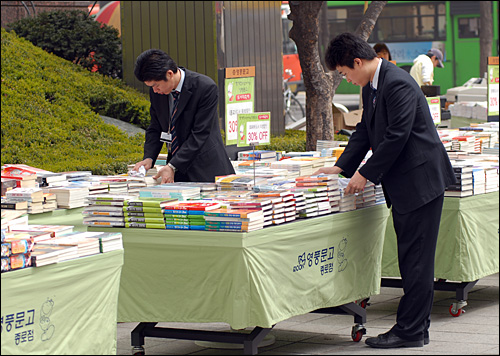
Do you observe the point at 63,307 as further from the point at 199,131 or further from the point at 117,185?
the point at 117,185

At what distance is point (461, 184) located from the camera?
19.8 feet

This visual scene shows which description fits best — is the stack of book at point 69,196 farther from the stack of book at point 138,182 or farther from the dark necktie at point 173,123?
the dark necktie at point 173,123

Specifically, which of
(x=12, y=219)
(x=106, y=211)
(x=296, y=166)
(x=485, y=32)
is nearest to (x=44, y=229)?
(x=12, y=219)

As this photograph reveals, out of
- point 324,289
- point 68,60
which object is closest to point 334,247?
point 324,289

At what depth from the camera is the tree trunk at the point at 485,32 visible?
2599 cm

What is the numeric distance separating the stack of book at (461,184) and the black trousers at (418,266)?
84cm

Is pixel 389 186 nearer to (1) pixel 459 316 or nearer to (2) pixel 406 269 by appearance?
(2) pixel 406 269

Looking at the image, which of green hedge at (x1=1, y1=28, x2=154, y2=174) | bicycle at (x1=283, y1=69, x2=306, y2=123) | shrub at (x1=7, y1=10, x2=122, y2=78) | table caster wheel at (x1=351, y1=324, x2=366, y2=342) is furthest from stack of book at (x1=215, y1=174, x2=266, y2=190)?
bicycle at (x1=283, y1=69, x2=306, y2=123)

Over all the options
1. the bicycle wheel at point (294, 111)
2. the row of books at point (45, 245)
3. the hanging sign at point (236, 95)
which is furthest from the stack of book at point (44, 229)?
the bicycle wheel at point (294, 111)

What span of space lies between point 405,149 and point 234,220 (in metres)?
1.22

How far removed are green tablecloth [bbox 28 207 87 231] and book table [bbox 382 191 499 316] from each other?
2273 millimetres

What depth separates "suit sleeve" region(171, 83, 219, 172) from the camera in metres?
5.75

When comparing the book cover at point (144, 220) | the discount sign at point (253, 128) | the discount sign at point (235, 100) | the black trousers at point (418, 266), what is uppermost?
the discount sign at point (235, 100)

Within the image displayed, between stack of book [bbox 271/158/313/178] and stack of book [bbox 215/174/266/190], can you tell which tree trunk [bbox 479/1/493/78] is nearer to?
stack of book [bbox 271/158/313/178]
